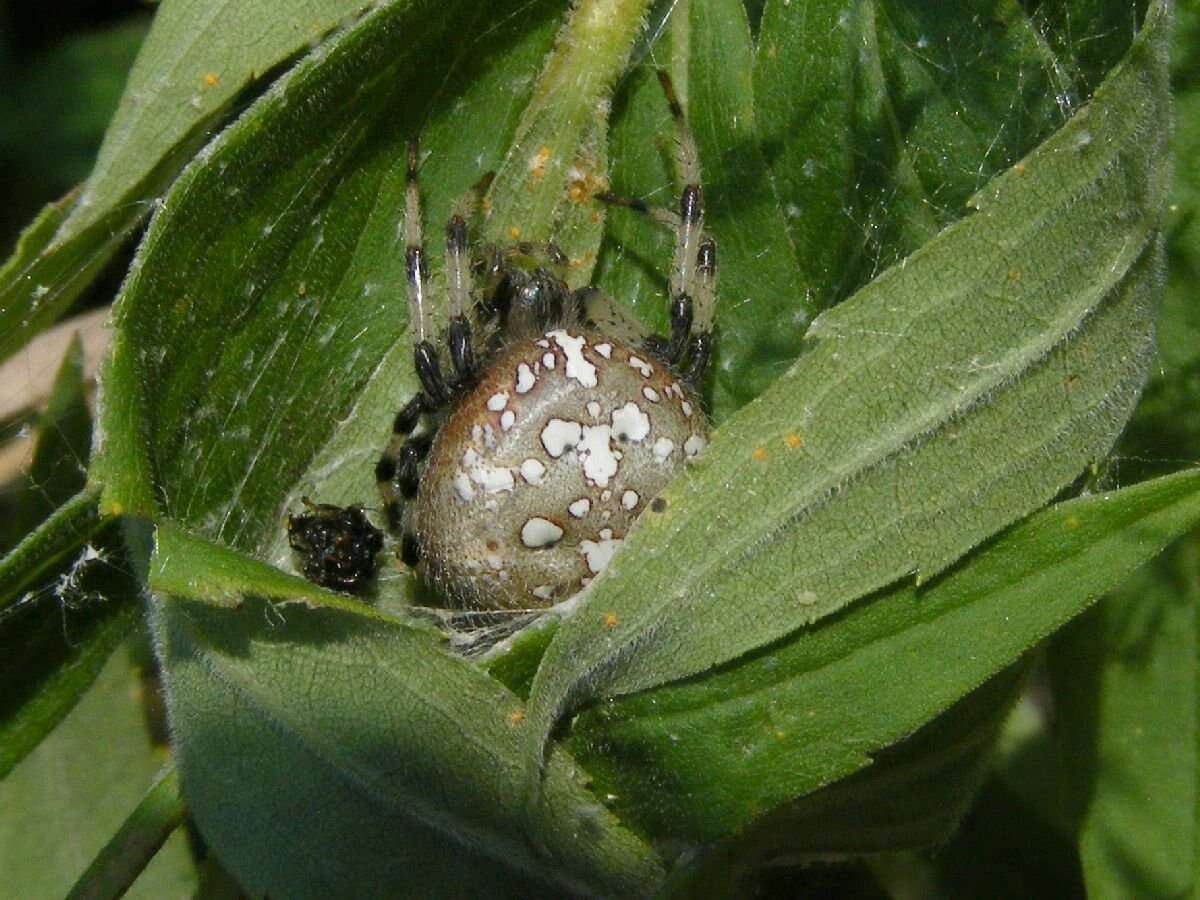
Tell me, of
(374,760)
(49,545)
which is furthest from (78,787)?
(374,760)

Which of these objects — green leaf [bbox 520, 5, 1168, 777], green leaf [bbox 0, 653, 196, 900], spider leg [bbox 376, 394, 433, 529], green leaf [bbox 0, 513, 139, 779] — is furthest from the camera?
green leaf [bbox 0, 653, 196, 900]

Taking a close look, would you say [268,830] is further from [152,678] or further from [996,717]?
[152,678]

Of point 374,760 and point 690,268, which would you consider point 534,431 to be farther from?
point 374,760

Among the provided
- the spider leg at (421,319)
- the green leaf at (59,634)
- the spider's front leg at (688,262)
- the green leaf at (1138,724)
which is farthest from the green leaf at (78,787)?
the green leaf at (1138,724)

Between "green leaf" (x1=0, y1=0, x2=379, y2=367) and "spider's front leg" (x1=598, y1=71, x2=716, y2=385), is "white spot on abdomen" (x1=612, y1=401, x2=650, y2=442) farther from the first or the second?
"green leaf" (x1=0, y1=0, x2=379, y2=367)

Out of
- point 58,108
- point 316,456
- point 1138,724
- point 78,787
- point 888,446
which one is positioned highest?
point 58,108

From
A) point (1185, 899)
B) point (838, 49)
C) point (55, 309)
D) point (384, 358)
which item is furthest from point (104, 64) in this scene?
point (1185, 899)

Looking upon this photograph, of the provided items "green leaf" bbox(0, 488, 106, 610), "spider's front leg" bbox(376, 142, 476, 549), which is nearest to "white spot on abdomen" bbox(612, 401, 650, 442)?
"spider's front leg" bbox(376, 142, 476, 549)
